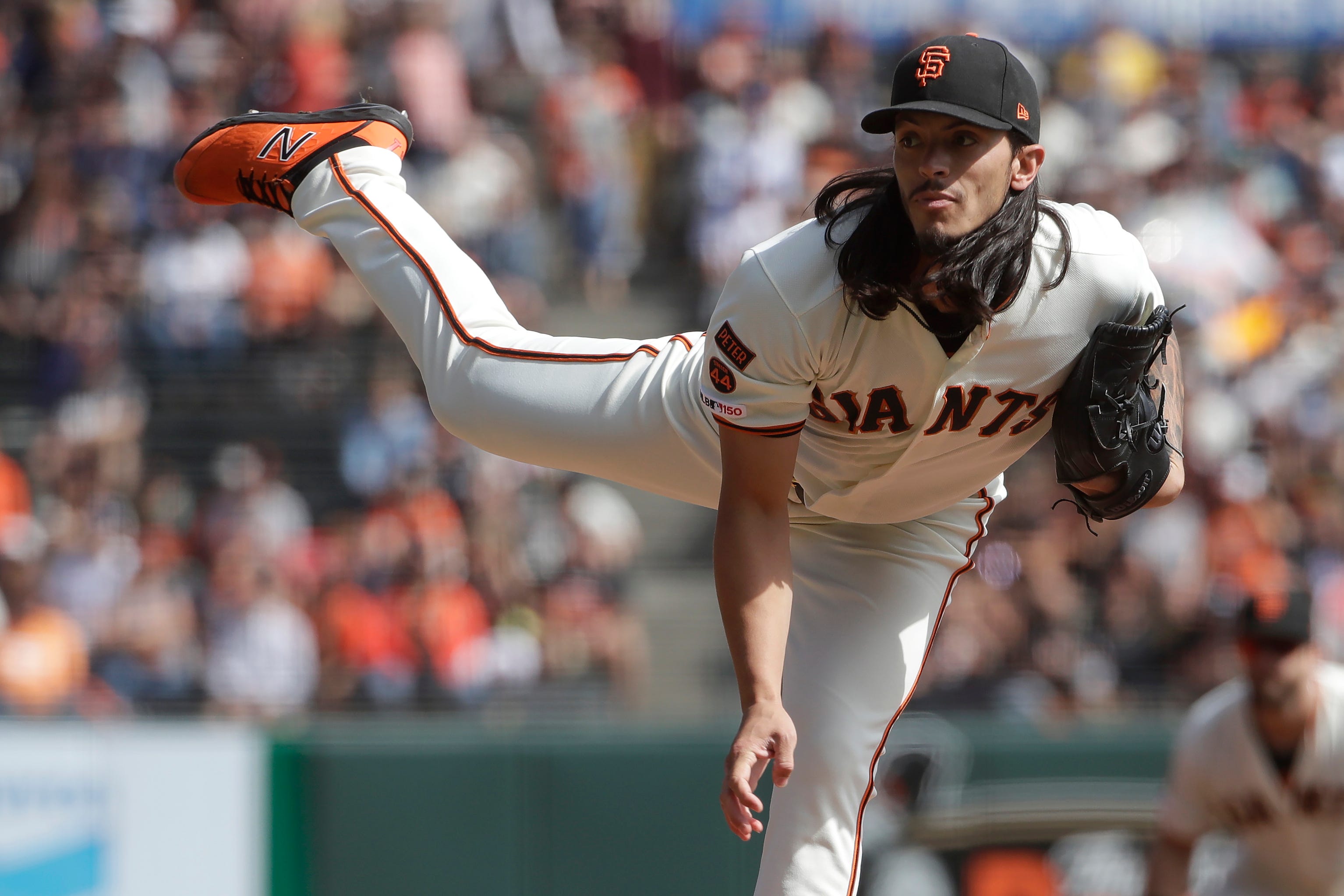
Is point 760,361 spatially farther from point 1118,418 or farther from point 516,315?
point 516,315

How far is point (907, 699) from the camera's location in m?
3.84

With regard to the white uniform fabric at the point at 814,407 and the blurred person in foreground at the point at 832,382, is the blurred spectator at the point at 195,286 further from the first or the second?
the white uniform fabric at the point at 814,407

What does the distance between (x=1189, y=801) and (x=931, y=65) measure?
2797 millimetres

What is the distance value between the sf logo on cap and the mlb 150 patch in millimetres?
714

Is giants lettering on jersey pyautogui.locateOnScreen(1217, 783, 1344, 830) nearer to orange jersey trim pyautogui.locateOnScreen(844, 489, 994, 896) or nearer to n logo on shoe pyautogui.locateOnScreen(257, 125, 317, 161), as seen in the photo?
orange jersey trim pyautogui.locateOnScreen(844, 489, 994, 896)

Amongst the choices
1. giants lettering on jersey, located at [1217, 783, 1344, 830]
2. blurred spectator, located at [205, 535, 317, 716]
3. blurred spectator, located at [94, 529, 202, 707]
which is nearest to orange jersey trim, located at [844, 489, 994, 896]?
giants lettering on jersey, located at [1217, 783, 1344, 830]

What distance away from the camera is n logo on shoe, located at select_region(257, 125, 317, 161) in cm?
451

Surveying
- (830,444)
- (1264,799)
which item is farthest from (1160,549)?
(830,444)

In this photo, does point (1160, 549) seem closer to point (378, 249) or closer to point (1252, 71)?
point (1252, 71)

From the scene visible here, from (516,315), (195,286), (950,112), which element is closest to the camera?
(950,112)

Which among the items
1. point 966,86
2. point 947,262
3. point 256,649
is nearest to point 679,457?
point 947,262

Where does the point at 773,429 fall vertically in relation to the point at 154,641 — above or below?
above

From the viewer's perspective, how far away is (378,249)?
14.1 ft

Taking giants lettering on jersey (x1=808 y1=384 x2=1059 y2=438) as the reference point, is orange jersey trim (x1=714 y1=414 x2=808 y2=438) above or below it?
below
